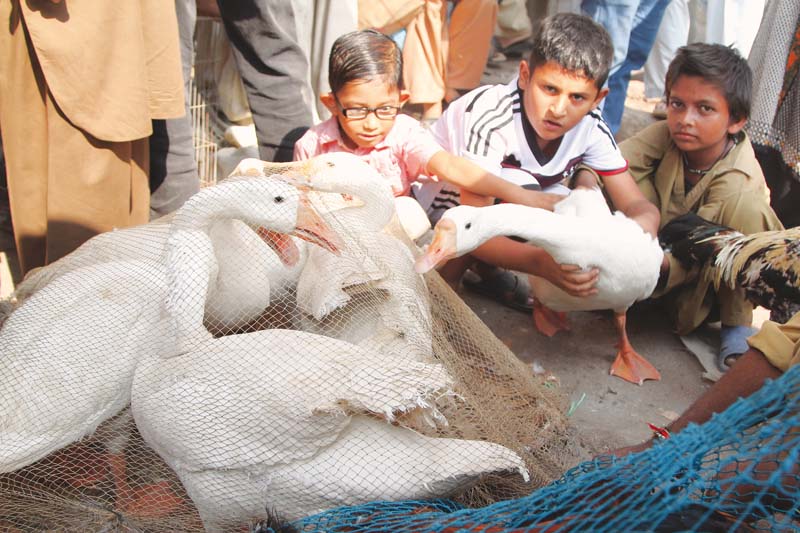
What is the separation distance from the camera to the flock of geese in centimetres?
169

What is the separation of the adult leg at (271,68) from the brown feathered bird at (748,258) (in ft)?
6.91

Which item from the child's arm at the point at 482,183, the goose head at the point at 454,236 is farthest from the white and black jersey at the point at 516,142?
the goose head at the point at 454,236

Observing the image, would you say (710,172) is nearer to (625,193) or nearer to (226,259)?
(625,193)

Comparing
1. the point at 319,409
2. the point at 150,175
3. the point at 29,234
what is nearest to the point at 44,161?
the point at 29,234

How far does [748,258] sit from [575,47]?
3.99 feet

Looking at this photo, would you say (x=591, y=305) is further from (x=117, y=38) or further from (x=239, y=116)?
(x=239, y=116)

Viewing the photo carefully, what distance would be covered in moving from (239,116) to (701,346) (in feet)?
10.4

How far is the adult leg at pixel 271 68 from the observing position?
140 inches

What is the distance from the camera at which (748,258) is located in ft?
9.13

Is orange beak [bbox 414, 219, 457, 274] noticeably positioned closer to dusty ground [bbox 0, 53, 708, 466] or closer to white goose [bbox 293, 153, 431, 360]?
white goose [bbox 293, 153, 431, 360]

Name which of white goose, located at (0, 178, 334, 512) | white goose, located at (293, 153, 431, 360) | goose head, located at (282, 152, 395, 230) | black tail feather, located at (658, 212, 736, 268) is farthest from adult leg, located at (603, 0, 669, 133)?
white goose, located at (0, 178, 334, 512)

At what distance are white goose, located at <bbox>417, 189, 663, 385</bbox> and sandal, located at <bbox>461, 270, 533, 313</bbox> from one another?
1.71 ft

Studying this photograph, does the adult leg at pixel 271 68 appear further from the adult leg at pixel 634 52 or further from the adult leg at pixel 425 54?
the adult leg at pixel 634 52

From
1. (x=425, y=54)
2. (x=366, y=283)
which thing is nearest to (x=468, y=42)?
(x=425, y=54)
